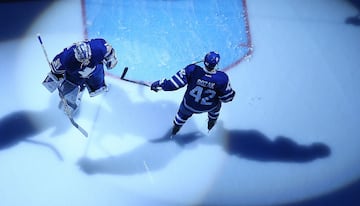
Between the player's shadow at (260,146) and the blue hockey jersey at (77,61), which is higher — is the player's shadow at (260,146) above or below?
below

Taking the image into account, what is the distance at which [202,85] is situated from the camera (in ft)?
12.6

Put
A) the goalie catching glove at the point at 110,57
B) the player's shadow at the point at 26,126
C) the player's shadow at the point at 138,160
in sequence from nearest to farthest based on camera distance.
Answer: the goalie catching glove at the point at 110,57 → the player's shadow at the point at 138,160 → the player's shadow at the point at 26,126

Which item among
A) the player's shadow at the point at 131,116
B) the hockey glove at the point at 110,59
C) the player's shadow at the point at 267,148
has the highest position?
the hockey glove at the point at 110,59

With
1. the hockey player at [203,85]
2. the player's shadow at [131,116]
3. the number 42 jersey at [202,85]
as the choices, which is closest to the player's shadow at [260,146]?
the player's shadow at [131,116]

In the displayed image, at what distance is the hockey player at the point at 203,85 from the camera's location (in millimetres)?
3756

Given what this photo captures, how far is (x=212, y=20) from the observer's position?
19.4ft

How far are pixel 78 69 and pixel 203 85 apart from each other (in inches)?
49.5

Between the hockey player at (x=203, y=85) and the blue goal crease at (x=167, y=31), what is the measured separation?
1.20m

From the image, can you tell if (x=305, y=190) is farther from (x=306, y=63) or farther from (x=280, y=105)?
(x=306, y=63)

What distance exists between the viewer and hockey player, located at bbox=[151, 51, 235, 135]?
3.76 metres

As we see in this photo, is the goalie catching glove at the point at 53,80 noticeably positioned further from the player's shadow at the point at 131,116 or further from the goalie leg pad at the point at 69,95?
the player's shadow at the point at 131,116

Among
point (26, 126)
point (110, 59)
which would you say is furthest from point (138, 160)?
point (26, 126)

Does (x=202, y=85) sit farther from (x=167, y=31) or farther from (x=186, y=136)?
(x=167, y=31)

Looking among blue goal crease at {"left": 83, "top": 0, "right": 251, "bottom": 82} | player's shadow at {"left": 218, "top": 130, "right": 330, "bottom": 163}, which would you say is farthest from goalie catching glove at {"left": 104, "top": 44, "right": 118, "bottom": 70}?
player's shadow at {"left": 218, "top": 130, "right": 330, "bottom": 163}
